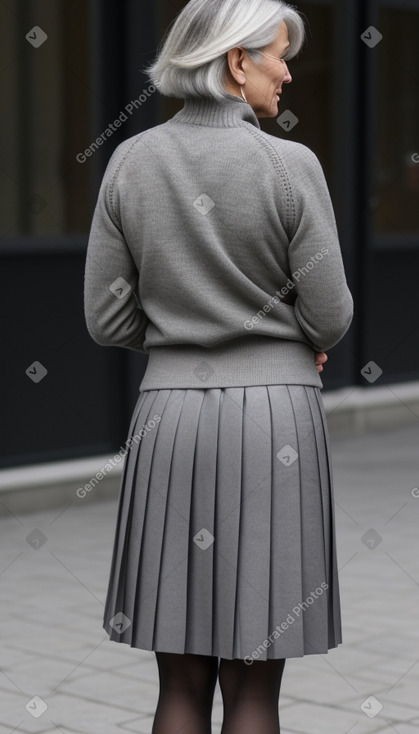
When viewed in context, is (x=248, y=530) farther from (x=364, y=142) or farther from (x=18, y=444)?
(x=364, y=142)

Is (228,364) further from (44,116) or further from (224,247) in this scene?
(44,116)

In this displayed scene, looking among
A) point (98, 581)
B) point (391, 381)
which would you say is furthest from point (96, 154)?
point (391, 381)

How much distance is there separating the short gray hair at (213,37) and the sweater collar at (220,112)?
24 millimetres

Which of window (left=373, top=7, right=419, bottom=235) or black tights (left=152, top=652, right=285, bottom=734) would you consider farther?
window (left=373, top=7, right=419, bottom=235)

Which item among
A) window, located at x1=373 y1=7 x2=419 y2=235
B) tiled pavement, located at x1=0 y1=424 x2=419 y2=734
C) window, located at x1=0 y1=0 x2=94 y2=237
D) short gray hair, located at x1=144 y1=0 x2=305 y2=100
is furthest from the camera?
window, located at x1=373 y1=7 x2=419 y2=235

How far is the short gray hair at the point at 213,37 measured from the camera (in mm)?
2523

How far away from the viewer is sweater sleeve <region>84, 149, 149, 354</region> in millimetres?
2680

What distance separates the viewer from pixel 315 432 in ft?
8.70
